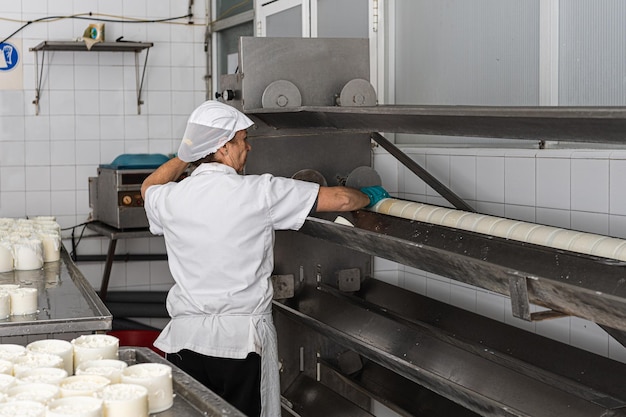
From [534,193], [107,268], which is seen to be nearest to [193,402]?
[534,193]

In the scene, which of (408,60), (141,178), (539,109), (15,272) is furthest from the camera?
(141,178)

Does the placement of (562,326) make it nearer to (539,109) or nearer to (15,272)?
(539,109)

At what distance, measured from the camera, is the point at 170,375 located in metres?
1.81

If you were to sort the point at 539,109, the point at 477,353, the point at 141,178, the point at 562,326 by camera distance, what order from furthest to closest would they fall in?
the point at 141,178, the point at 562,326, the point at 477,353, the point at 539,109

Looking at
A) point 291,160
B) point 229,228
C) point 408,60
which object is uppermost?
point 408,60

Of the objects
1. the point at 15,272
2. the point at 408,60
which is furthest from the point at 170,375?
the point at 408,60

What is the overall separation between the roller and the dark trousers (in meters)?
0.76

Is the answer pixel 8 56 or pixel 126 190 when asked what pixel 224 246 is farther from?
pixel 8 56

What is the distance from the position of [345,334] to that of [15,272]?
143 centimetres

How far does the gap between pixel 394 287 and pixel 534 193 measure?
0.86 m

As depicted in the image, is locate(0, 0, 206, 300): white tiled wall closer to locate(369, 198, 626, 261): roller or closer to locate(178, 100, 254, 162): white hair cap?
locate(369, 198, 626, 261): roller

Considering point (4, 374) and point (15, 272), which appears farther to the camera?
point (15, 272)

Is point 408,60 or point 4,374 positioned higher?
point 408,60

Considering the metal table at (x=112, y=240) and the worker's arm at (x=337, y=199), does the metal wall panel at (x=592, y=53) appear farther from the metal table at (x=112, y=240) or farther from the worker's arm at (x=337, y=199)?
the metal table at (x=112, y=240)
